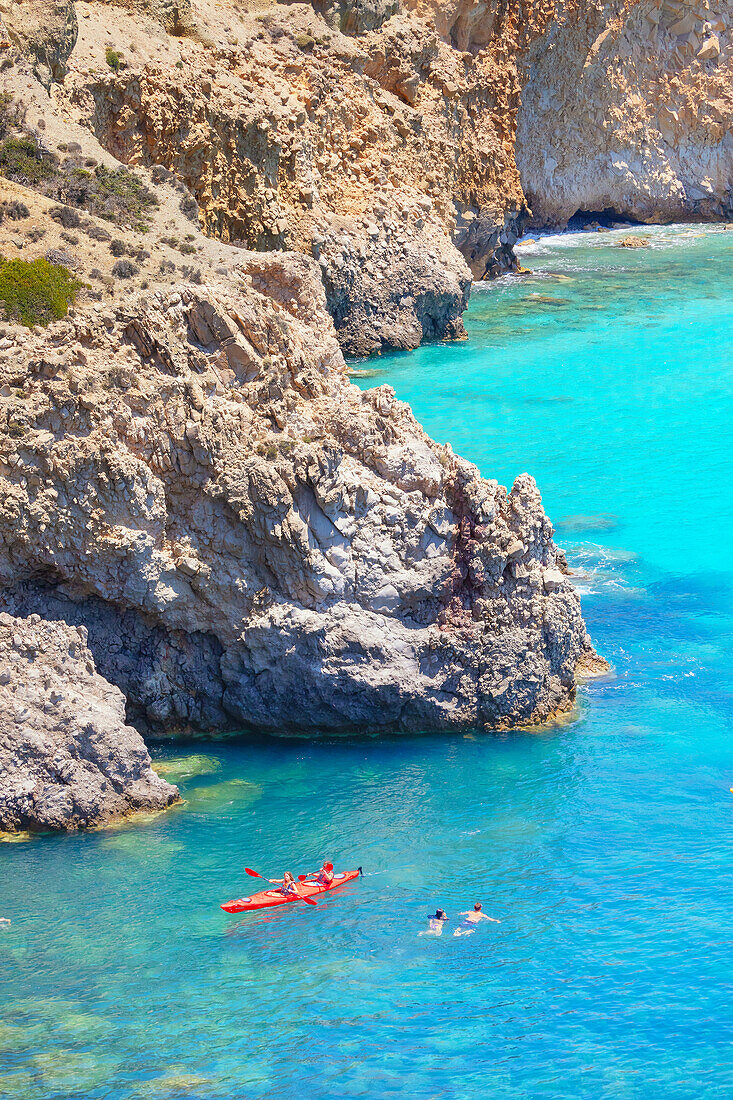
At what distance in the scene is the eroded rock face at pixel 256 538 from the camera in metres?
25.2

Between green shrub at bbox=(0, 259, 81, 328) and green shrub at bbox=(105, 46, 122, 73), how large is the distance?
23759mm

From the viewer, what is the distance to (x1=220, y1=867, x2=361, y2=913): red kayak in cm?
2147

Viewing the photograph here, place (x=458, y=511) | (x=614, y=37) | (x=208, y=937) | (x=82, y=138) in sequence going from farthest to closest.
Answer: (x=614, y=37) → (x=82, y=138) → (x=458, y=511) → (x=208, y=937)

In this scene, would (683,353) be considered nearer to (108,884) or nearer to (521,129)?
(521,129)

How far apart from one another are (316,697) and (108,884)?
6833 millimetres

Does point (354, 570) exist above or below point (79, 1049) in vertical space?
above

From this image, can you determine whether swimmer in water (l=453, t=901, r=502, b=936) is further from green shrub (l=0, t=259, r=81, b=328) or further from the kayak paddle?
green shrub (l=0, t=259, r=81, b=328)

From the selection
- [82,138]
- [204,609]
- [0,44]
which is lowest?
[204,609]

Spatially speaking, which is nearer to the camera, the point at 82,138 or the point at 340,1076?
the point at 340,1076

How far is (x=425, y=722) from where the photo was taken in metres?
27.6

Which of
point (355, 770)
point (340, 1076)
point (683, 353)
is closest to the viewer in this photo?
point (340, 1076)

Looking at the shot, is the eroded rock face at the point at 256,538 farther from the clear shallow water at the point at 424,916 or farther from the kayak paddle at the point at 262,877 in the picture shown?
the kayak paddle at the point at 262,877

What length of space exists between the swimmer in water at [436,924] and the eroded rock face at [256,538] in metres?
6.80

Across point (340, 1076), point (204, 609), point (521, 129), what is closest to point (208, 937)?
point (340, 1076)
